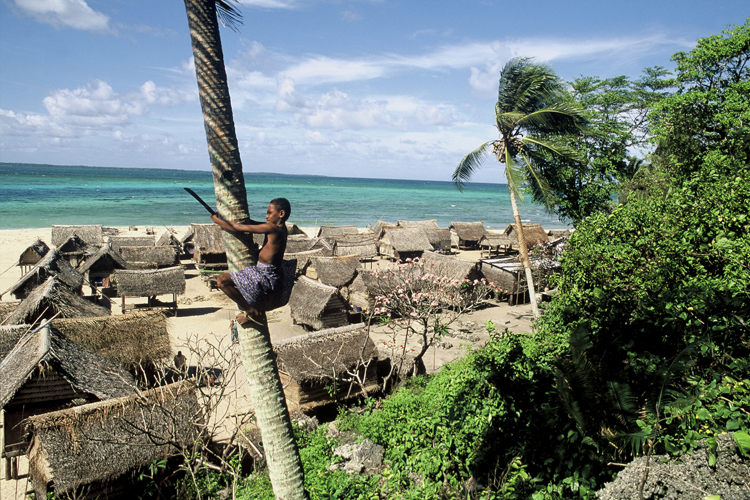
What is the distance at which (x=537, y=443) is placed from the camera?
20.0 feet

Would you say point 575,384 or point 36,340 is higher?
point 575,384

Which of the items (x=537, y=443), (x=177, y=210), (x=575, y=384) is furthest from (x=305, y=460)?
(x=177, y=210)

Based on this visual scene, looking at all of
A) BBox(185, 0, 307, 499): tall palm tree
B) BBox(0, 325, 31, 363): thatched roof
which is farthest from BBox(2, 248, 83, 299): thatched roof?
BBox(185, 0, 307, 499): tall palm tree

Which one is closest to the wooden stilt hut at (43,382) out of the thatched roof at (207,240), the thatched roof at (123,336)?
the thatched roof at (123,336)

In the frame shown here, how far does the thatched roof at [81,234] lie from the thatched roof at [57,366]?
2045 cm

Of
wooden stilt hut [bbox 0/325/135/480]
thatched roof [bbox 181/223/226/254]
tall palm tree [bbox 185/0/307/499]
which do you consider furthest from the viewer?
thatched roof [bbox 181/223/226/254]

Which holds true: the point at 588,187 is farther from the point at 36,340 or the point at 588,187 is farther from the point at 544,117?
the point at 36,340

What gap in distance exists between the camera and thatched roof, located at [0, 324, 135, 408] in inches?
342

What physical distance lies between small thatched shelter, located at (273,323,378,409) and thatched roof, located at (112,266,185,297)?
9.70 m

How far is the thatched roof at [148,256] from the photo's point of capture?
79.1ft

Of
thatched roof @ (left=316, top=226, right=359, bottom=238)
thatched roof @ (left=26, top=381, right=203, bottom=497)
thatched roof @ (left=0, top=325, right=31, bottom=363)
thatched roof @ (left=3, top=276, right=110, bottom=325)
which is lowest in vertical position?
thatched roof @ (left=26, top=381, right=203, bottom=497)

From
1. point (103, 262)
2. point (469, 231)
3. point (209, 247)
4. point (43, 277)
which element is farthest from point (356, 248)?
point (43, 277)

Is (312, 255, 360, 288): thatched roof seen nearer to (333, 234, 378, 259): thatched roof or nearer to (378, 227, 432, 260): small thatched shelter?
(333, 234, 378, 259): thatched roof

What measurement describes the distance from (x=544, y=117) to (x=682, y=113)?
5.16m
